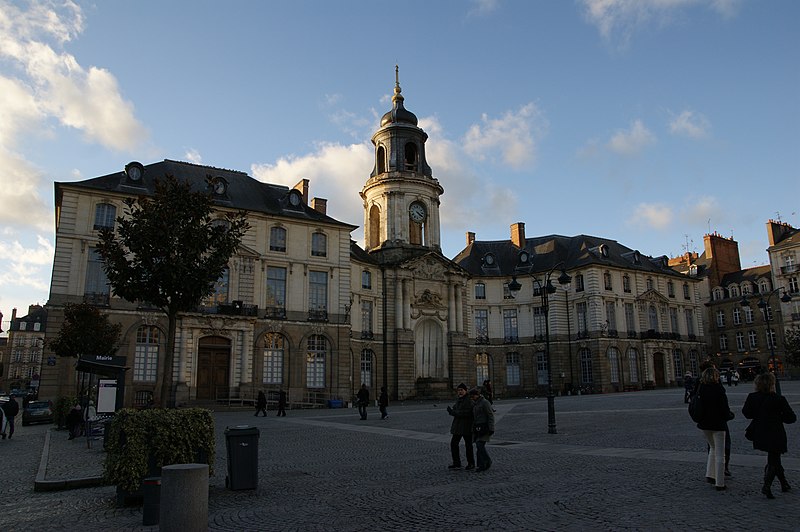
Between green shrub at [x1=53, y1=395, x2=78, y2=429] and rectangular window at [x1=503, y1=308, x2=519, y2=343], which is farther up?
rectangular window at [x1=503, y1=308, x2=519, y2=343]

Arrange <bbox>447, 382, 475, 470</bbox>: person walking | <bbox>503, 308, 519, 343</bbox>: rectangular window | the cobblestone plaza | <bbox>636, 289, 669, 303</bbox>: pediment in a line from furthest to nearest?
<bbox>503, 308, 519, 343</bbox>: rectangular window
<bbox>636, 289, 669, 303</bbox>: pediment
<bbox>447, 382, 475, 470</bbox>: person walking
the cobblestone plaza

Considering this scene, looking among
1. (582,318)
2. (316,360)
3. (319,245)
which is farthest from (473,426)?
(582,318)

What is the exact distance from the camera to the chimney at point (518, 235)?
2552 inches

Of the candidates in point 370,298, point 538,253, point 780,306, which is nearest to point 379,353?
point 370,298

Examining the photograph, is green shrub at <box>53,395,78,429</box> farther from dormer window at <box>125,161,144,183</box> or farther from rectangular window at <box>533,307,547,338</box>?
rectangular window at <box>533,307,547,338</box>

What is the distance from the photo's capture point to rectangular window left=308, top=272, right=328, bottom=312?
4234cm

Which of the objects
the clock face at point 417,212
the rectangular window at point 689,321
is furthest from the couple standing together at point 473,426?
the rectangular window at point 689,321

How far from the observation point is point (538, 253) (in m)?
63.5

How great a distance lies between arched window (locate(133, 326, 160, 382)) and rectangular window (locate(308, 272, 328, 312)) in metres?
10.4

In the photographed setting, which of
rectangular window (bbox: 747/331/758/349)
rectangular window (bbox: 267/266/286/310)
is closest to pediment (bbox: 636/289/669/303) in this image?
rectangular window (bbox: 747/331/758/349)

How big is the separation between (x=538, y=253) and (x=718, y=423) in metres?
55.4

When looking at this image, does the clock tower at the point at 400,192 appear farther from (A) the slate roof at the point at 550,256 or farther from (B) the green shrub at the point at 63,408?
(B) the green shrub at the point at 63,408

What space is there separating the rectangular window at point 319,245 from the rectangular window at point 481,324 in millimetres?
22130

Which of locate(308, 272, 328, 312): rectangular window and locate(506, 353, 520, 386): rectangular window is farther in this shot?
locate(506, 353, 520, 386): rectangular window
